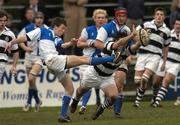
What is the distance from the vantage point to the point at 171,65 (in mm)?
21219

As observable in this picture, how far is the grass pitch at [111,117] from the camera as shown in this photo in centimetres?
1644

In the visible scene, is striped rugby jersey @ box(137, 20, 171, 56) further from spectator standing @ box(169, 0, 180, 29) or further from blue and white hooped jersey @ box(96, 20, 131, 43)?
blue and white hooped jersey @ box(96, 20, 131, 43)

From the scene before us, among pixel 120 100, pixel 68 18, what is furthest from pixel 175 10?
pixel 120 100

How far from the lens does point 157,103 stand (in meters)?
20.7

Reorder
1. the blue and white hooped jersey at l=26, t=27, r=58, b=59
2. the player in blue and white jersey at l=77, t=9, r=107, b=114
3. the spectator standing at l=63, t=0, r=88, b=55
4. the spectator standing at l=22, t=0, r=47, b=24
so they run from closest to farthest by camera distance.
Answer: the blue and white hooped jersey at l=26, t=27, r=58, b=59 → the player in blue and white jersey at l=77, t=9, r=107, b=114 → the spectator standing at l=22, t=0, r=47, b=24 → the spectator standing at l=63, t=0, r=88, b=55

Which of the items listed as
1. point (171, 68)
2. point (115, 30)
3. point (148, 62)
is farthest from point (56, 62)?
point (171, 68)

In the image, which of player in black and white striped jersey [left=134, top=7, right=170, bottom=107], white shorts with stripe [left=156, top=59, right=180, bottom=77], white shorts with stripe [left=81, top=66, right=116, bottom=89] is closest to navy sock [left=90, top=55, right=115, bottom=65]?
white shorts with stripe [left=81, top=66, right=116, bottom=89]

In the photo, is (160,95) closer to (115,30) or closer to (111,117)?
(111,117)

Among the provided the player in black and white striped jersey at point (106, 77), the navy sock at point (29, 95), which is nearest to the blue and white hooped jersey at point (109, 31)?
the player in black and white striped jersey at point (106, 77)

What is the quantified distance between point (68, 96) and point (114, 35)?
162cm

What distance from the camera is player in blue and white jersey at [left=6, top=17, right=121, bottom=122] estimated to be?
52.7 feet

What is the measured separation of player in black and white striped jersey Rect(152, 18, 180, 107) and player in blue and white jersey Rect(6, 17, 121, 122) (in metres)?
3.79

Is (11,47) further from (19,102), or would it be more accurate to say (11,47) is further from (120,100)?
(19,102)

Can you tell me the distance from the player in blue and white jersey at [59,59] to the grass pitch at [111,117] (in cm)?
57
